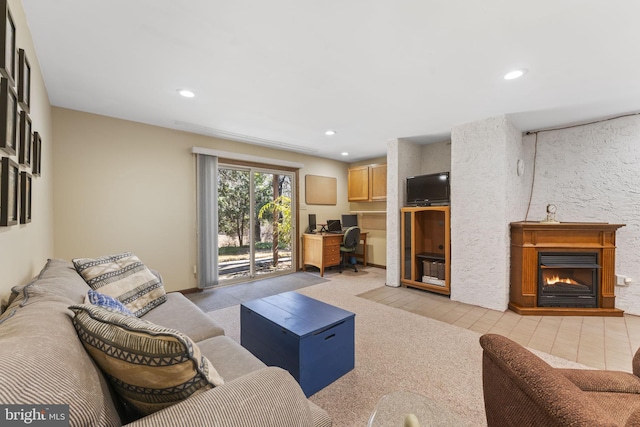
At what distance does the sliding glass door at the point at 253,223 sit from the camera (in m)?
4.37

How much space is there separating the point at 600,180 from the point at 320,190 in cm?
421

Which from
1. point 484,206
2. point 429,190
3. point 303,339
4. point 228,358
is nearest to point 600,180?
point 484,206

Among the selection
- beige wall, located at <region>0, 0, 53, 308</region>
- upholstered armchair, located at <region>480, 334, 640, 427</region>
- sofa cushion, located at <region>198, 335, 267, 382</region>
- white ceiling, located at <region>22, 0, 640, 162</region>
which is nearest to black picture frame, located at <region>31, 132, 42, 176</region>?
beige wall, located at <region>0, 0, 53, 308</region>

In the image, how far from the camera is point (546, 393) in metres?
0.77

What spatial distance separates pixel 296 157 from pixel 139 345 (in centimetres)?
469

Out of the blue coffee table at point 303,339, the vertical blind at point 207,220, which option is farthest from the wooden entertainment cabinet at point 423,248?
the vertical blind at point 207,220

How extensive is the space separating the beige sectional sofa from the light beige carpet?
72 centimetres

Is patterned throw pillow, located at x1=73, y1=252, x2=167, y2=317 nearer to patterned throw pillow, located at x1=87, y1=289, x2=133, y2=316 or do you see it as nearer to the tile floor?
patterned throw pillow, located at x1=87, y1=289, x2=133, y2=316

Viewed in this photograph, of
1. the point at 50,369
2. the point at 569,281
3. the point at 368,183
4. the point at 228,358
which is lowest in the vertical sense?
the point at 569,281

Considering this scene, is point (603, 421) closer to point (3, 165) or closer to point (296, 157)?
point (3, 165)

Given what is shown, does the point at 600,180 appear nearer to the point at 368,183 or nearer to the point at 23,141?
the point at 368,183

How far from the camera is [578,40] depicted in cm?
177

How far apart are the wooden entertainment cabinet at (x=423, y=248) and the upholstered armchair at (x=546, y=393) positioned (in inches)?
105

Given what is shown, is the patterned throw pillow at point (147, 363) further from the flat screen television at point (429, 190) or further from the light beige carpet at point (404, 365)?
the flat screen television at point (429, 190)
